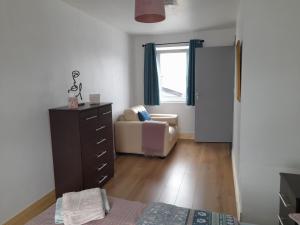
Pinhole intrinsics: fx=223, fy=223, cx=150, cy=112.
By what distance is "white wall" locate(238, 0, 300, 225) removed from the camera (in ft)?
6.02

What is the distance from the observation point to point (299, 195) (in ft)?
4.27

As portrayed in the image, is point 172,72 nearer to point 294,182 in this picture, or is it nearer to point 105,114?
point 105,114

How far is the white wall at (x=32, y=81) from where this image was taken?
2066mm

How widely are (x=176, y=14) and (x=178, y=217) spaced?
2.95m

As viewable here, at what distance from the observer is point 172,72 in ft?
16.9

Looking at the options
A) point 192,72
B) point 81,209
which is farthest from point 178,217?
point 192,72

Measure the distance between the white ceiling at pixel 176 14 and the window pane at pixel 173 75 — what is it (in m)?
0.68

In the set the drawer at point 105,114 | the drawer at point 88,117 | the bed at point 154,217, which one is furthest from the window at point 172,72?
the bed at point 154,217

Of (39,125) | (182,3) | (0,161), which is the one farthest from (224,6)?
(0,161)

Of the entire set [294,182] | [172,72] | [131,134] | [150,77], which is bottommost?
[131,134]

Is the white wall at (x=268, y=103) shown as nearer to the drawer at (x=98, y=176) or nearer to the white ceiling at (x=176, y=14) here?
the white ceiling at (x=176, y=14)

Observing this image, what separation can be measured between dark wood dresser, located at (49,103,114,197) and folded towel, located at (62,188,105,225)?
984 mm

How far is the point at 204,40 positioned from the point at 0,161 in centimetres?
412

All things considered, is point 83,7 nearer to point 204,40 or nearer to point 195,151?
point 204,40
